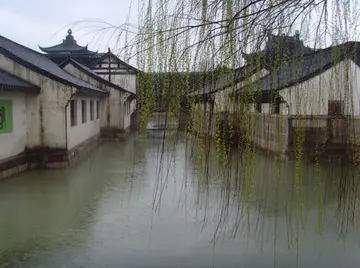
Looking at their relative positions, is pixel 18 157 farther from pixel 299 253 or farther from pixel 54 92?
pixel 299 253

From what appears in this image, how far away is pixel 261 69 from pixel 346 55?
0.44 meters

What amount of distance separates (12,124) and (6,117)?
307mm

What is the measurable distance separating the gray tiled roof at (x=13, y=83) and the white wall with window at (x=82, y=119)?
1.23m

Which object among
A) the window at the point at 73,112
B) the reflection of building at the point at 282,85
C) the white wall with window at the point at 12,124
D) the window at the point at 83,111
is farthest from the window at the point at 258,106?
the window at the point at 83,111

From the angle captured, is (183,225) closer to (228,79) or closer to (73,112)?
(228,79)

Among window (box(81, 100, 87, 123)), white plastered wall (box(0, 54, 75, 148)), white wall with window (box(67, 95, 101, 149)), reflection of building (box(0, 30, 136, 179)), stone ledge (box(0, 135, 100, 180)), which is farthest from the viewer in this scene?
window (box(81, 100, 87, 123))

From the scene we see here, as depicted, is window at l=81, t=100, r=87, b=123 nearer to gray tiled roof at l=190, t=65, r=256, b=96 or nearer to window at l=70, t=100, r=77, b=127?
window at l=70, t=100, r=77, b=127

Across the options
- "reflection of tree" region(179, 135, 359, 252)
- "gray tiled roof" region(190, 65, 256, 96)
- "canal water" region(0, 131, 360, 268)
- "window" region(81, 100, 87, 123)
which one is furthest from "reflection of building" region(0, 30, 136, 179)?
"gray tiled roof" region(190, 65, 256, 96)

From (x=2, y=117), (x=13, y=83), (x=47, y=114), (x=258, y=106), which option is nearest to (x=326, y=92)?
(x=258, y=106)

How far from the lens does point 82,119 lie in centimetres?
1120

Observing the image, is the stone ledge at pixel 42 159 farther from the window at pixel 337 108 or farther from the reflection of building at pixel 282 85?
the window at pixel 337 108

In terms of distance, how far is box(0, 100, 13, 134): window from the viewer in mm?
7258

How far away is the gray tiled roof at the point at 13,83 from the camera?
680 cm

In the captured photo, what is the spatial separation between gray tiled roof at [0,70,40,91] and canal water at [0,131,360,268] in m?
2.02
